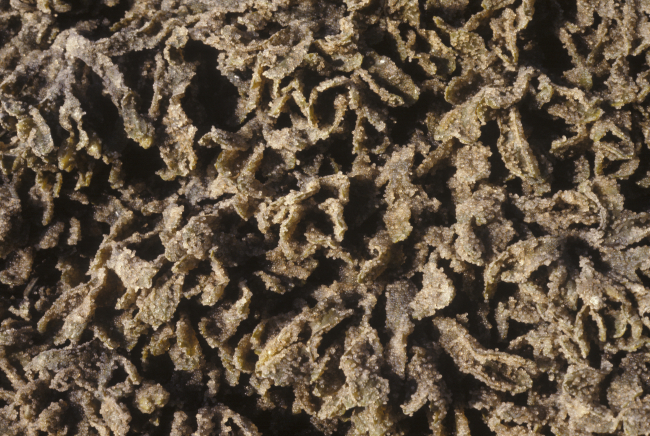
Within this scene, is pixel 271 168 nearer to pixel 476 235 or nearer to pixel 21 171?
pixel 476 235

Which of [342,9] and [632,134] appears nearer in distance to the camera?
[632,134]

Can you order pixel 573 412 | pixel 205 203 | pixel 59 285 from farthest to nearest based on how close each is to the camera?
1. pixel 59 285
2. pixel 205 203
3. pixel 573 412

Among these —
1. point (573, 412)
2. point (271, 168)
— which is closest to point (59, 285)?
point (271, 168)

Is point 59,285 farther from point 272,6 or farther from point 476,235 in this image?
point 476,235

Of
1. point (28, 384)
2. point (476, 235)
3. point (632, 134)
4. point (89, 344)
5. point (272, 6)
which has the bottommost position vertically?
point (28, 384)

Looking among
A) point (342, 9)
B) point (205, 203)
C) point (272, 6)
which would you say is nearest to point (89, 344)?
point (205, 203)

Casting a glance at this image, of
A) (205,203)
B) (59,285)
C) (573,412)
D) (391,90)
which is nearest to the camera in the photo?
(573,412)

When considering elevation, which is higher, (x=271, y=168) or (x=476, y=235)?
(x=271, y=168)
